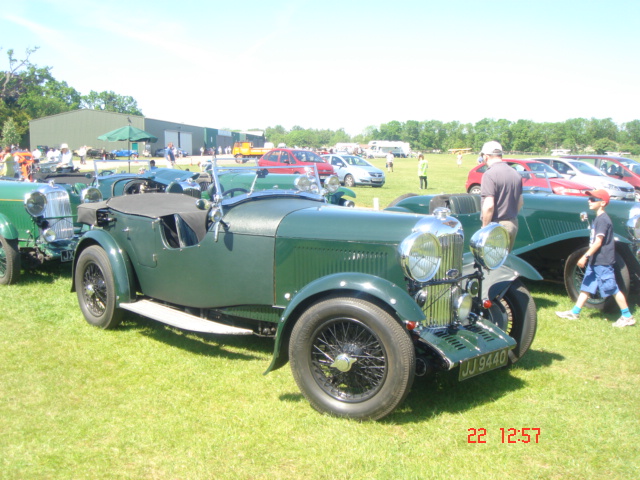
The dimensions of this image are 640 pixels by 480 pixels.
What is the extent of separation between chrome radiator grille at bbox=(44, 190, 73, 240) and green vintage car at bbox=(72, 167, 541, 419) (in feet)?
8.18

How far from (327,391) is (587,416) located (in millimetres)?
1742

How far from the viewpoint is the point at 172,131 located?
54438 millimetres

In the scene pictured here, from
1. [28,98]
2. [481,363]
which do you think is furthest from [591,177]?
[28,98]

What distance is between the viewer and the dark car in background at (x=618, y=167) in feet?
62.9

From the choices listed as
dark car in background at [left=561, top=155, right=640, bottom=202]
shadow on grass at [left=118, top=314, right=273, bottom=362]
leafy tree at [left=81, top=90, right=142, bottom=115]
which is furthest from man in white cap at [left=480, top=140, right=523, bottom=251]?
leafy tree at [left=81, top=90, right=142, bottom=115]

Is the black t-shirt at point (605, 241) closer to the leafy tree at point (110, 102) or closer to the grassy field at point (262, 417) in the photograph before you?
the grassy field at point (262, 417)

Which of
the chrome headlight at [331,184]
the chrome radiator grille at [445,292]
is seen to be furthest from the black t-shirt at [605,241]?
the chrome headlight at [331,184]

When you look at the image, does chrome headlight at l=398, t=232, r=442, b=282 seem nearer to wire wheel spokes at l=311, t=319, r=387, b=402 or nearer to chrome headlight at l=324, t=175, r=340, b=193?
wire wheel spokes at l=311, t=319, r=387, b=402

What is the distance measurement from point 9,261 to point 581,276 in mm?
7080

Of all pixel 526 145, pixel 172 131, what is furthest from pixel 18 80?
pixel 526 145

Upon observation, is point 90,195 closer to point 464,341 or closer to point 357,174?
point 464,341

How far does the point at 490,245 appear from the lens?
156 inches

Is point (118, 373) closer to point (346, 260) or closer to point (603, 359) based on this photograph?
point (346, 260)

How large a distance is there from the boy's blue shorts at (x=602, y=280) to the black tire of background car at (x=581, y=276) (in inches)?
13.4
